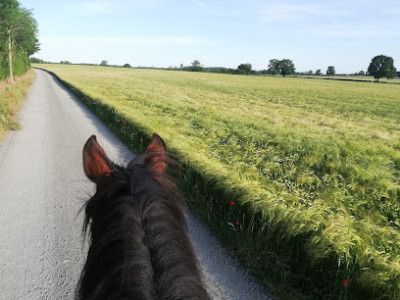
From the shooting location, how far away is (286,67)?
121m

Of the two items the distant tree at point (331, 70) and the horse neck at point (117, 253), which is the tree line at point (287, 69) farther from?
the horse neck at point (117, 253)

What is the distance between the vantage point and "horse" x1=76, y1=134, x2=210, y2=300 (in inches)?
36.9

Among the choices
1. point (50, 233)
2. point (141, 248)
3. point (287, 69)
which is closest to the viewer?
point (141, 248)

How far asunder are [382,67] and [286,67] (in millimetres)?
38825

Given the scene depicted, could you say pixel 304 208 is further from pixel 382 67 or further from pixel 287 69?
pixel 287 69

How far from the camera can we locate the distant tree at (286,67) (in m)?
121

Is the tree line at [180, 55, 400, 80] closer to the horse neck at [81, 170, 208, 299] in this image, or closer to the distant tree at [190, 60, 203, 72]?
the distant tree at [190, 60, 203, 72]

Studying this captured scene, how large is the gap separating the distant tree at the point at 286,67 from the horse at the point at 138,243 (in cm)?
13096

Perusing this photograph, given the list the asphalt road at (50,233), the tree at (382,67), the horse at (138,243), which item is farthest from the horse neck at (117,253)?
the tree at (382,67)

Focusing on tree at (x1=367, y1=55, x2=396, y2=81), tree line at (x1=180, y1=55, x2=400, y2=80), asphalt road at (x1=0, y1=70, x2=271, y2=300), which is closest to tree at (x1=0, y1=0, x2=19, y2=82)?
asphalt road at (x1=0, y1=70, x2=271, y2=300)

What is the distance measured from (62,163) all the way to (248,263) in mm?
5072

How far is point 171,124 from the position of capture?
9.48 m

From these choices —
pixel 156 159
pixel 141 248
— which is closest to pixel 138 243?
pixel 141 248

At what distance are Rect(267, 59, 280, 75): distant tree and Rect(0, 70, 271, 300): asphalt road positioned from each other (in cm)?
13071
